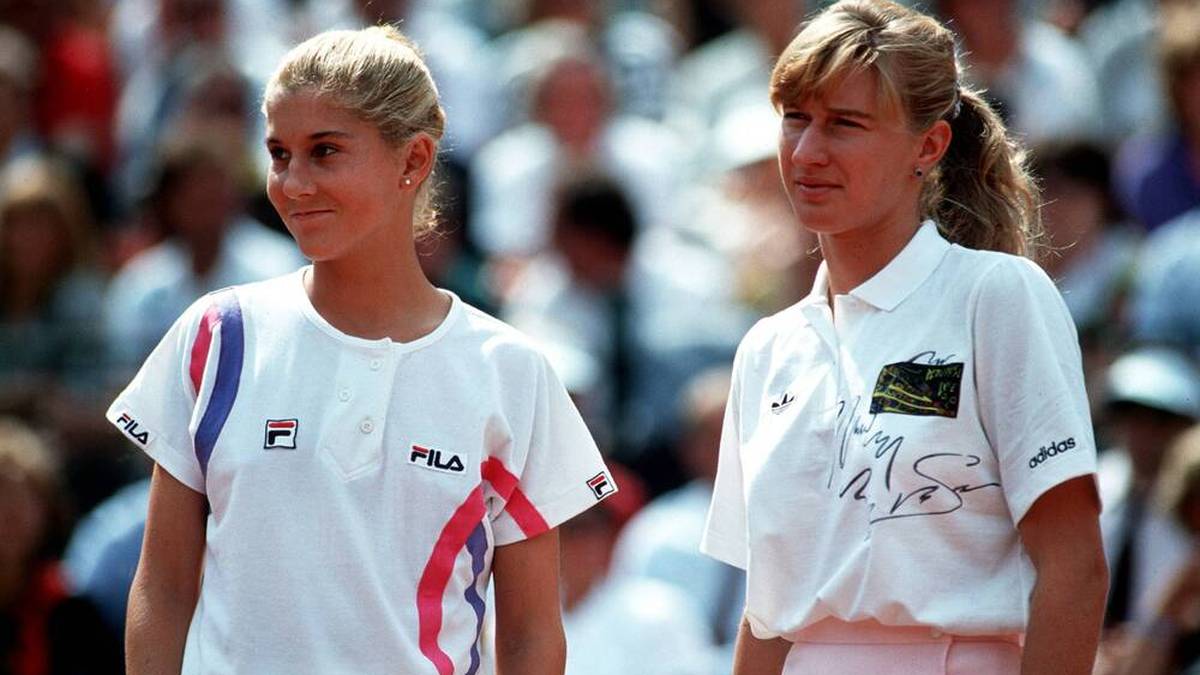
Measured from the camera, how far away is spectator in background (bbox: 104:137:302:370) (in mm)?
8820

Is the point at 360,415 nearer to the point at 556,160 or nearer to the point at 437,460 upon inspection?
→ the point at 437,460

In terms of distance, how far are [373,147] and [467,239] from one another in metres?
5.96

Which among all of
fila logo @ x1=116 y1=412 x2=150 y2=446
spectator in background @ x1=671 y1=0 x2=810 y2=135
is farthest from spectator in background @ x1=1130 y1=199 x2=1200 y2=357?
fila logo @ x1=116 y1=412 x2=150 y2=446

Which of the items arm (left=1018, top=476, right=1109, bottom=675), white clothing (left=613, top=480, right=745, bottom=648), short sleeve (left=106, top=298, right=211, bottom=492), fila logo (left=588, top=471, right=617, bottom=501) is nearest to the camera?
arm (left=1018, top=476, right=1109, bottom=675)

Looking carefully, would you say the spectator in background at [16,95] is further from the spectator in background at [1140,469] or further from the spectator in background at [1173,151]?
the spectator in background at [1140,469]

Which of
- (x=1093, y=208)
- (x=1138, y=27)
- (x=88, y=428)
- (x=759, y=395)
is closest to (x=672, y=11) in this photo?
(x=1138, y=27)

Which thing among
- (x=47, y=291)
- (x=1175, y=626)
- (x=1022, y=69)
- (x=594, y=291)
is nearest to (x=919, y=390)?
(x=1175, y=626)

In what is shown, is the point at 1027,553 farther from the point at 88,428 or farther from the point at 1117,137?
the point at 1117,137

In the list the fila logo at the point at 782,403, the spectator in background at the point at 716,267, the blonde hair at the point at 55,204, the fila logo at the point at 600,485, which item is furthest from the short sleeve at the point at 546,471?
the blonde hair at the point at 55,204

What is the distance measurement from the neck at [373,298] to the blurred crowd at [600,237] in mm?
1796

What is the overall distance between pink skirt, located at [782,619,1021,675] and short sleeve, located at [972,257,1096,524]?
24 cm

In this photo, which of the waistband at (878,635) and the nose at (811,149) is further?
the nose at (811,149)

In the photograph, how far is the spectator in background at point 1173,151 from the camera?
27.5ft

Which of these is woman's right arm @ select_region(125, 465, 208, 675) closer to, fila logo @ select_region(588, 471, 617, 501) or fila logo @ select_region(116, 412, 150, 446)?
fila logo @ select_region(116, 412, 150, 446)
